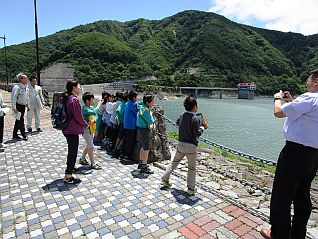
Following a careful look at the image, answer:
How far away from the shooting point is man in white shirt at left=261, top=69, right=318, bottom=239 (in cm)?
248

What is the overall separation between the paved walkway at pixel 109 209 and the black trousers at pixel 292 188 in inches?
16.8

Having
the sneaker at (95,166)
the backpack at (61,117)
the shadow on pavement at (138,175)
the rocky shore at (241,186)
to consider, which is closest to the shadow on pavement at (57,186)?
the sneaker at (95,166)

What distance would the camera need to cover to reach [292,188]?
8.70 feet

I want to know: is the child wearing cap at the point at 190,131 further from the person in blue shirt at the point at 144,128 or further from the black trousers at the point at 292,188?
the black trousers at the point at 292,188

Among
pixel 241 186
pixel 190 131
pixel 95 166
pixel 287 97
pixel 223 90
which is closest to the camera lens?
pixel 287 97

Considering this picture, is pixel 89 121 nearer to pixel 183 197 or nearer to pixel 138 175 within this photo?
pixel 138 175

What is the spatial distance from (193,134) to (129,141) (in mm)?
2085

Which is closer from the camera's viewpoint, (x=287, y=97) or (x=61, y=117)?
(x=287, y=97)

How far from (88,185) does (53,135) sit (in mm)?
4356


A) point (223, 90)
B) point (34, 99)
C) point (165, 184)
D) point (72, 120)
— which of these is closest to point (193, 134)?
point (165, 184)

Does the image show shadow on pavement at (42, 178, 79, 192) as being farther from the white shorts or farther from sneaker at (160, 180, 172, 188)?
sneaker at (160, 180, 172, 188)

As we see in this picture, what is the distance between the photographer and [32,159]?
5785mm

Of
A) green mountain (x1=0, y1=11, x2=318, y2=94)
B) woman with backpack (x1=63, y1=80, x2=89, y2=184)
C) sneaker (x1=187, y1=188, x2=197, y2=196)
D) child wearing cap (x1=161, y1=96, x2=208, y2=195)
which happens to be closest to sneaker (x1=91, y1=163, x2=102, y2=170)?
woman with backpack (x1=63, y1=80, x2=89, y2=184)

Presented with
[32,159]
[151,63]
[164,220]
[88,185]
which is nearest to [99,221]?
[164,220]
